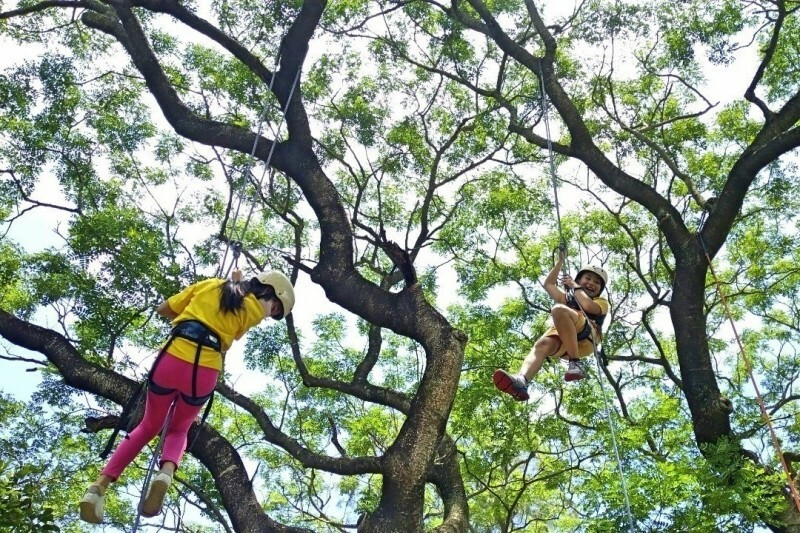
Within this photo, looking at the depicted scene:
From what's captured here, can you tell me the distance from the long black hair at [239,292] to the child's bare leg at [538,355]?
1.98m

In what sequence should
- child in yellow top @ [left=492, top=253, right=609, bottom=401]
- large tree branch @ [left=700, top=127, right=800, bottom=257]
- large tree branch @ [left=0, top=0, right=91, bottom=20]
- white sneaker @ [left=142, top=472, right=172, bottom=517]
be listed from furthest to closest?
1. large tree branch @ [left=0, top=0, right=91, bottom=20]
2. large tree branch @ [left=700, top=127, right=800, bottom=257]
3. child in yellow top @ [left=492, top=253, right=609, bottom=401]
4. white sneaker @ [left=142, top=472, right=172, bottom=517]

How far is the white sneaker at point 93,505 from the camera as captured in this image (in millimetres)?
3729

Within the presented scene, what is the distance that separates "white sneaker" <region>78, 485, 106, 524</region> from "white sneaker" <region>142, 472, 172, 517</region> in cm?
27

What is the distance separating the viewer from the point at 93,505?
374 cm

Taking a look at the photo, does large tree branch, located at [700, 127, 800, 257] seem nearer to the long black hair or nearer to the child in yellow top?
the child in yellow top

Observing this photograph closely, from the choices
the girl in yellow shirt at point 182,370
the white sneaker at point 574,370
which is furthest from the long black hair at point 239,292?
the white sneaker at point 574,370

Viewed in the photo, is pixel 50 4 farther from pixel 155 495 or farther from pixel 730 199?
pixel 730 199

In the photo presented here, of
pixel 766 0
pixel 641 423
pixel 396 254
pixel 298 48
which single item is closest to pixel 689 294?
pixel 641 423

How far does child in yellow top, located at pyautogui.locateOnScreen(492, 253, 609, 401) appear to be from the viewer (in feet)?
16.5

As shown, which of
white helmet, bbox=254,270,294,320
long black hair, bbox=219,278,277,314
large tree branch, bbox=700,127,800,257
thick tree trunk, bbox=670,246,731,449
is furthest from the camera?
large tree branch, bbox=700,127,800,257

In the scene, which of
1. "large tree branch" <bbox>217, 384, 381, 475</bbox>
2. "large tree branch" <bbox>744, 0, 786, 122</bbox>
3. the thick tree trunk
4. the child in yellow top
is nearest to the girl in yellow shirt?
"large tree branch" <bbox>217, 384, 381, 475</bbox>

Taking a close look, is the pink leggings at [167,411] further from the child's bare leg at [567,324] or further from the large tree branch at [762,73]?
the large tree branch at [762,73]

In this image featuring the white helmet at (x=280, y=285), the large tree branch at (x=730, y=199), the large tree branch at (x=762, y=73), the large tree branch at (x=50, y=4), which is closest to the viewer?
the white helmet at (x=280, y=285)

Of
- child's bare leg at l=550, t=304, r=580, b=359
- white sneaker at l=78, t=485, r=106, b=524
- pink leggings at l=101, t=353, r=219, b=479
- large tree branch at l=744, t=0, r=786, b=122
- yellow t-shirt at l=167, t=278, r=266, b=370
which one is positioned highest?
large tree branch at l=744, t=0, r=786, b=122
